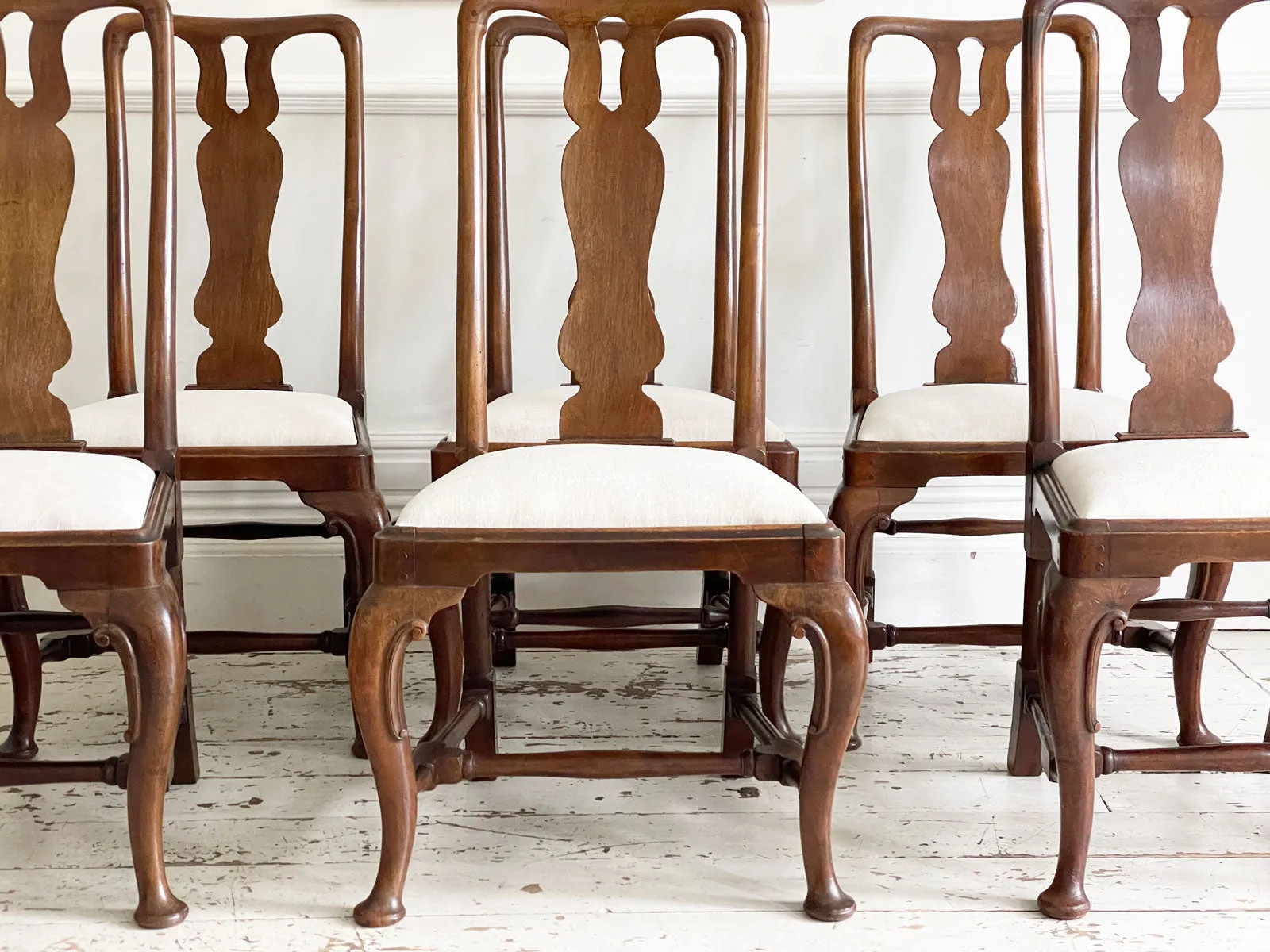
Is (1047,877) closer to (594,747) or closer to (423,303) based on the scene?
(594,747)

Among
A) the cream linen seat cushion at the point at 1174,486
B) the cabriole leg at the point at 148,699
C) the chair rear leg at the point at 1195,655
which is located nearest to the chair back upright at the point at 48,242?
the cabriole leg at the point at 148,699

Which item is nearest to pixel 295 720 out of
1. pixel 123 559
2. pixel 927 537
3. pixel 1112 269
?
pixel 123 559

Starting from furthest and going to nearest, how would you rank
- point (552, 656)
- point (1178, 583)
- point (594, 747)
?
1. point (1178, 583)
2. point (552, 656)
3. point (594, 747)

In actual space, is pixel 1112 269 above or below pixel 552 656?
above

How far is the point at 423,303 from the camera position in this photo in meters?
2.48

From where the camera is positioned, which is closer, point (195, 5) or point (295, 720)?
point (295, 720)

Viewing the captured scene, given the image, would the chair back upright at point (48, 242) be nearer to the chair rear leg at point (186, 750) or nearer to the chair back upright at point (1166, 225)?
the chair rear leg at point (186, 750)

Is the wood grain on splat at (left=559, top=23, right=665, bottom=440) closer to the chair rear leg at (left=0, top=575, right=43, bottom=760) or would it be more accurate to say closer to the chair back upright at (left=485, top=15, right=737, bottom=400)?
the chair back upright at (left=485, top=15, right=737, bottom=400)


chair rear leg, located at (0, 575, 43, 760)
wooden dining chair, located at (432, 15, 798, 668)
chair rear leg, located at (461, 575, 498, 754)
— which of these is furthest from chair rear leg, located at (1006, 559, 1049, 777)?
chair rear leg, located at (0, 575, 43, 760)

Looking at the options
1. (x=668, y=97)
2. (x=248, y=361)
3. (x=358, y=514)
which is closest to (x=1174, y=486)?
(x=358, y=514)

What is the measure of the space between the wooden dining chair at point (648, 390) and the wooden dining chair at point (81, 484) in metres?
0.46

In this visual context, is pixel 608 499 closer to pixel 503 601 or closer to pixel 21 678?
pixel 503 601

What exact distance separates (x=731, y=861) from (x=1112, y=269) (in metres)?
1.52

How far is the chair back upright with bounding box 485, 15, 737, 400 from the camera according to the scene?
1.98 metres
